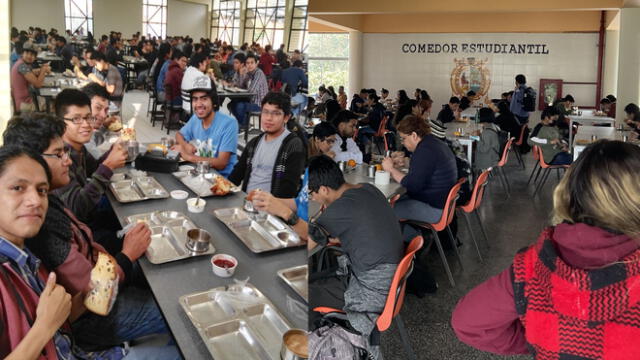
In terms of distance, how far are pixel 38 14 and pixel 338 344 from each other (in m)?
1.50

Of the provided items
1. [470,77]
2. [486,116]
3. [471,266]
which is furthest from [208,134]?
[470,77]

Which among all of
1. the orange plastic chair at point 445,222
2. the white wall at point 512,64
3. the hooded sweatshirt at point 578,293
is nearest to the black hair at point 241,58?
the hooded sweatshirt at point 578,293

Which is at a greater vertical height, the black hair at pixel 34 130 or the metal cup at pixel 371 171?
the black hair at pixel 34 130

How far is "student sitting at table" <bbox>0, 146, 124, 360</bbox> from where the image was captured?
549 mm

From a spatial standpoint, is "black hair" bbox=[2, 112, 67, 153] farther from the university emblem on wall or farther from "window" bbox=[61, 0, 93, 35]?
the university emblem on wall

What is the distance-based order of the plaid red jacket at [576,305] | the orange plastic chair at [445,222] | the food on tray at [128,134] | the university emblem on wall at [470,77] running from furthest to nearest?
the university emblem on wall at [470,77] < the orange plastic chair at [445,222] < the plaid red jacket at [576,305] < the food on tray at [128,134]

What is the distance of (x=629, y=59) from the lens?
592cm

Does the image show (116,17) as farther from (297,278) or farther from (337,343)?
(337,343)

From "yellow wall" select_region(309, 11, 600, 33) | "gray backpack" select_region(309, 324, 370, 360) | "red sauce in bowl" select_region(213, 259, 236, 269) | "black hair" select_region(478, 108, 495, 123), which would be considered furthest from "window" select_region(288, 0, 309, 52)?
"yellow wall" select_region(309, 11, 600, 33)

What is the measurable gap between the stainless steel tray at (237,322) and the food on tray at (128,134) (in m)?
0.25

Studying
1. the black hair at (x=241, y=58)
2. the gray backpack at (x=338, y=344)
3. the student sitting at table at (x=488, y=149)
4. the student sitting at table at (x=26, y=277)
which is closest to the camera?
the student sitting at table at (x=26, y=277)

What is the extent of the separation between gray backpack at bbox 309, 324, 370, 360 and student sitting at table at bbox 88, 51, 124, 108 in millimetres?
1068

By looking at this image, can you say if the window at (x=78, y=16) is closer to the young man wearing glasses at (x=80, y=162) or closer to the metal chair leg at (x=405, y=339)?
the young man wearing glasses at (x=80, y=162)

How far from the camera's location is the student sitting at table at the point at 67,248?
0.61m
